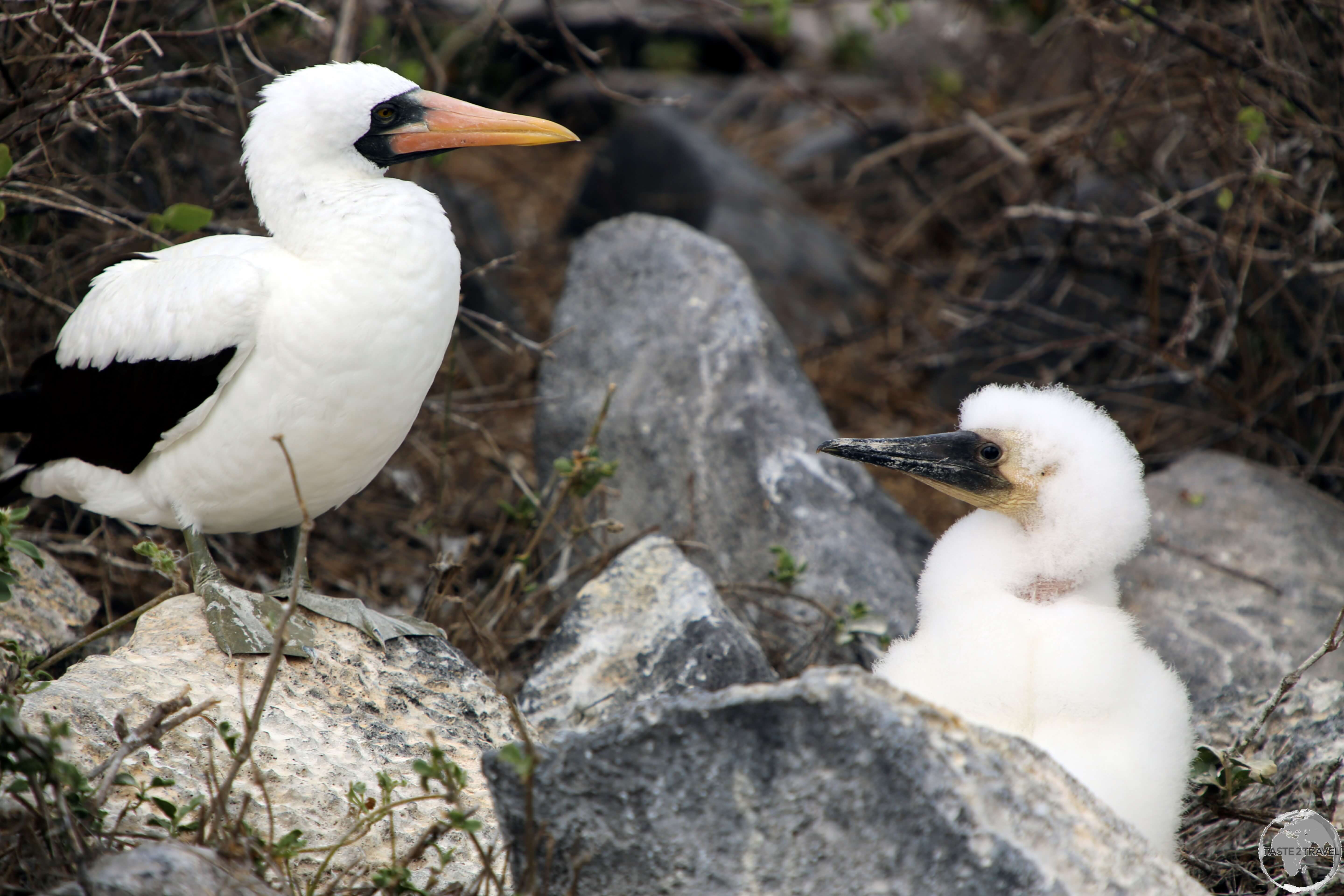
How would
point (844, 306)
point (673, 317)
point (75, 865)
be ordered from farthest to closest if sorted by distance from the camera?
1. point (844, 306)
2. point (673, 317)
3. point (75, 865)

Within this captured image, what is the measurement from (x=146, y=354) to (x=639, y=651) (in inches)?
56.2

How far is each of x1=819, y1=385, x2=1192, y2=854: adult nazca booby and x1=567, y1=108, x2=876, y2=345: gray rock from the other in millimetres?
3193

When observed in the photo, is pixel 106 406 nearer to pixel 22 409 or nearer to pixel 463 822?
pixel 22 409

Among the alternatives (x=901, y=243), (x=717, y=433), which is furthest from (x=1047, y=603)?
(x=901, y=243)

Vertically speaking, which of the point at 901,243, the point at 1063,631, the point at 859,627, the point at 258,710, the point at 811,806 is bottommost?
the point at 901,243

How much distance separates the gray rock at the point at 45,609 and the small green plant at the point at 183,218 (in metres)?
0.93

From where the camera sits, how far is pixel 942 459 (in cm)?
269

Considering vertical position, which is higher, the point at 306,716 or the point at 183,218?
the point at 183,218

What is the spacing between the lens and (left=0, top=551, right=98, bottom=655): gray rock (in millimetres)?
2885

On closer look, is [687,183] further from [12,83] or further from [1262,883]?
[1262,883]

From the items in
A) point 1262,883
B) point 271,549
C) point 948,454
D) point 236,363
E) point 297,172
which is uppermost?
point 297,172

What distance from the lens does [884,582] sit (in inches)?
144

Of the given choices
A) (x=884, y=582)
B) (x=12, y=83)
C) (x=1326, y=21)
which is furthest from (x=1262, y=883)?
(x=12, y=83)

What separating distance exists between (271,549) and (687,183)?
11.2 feet
